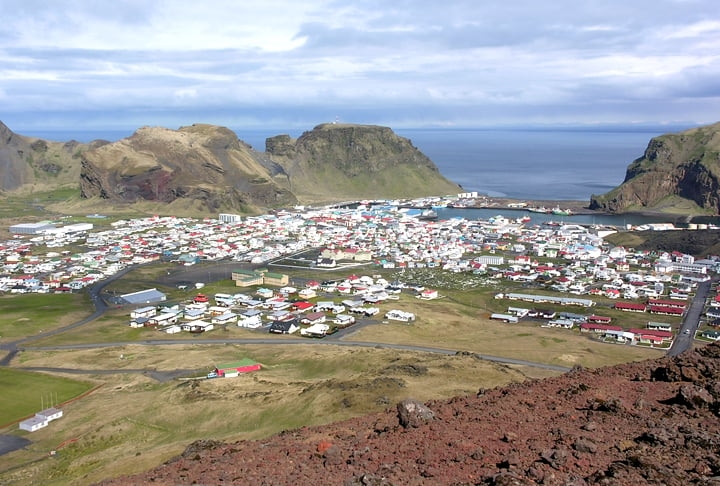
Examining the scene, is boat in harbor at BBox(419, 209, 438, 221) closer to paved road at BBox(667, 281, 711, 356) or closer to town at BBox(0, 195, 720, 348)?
town at BBox(0, 195, 720, 348)

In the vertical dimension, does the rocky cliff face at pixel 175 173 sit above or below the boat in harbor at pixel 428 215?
above

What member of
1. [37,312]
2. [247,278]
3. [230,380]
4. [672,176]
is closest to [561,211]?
[672,176]

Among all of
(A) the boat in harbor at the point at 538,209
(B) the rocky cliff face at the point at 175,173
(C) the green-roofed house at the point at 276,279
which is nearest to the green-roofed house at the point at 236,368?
(C) the green-roofed house at the point at 276,279

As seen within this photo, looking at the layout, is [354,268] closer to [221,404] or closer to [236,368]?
[236,368]

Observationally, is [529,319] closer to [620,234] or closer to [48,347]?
[48,347]

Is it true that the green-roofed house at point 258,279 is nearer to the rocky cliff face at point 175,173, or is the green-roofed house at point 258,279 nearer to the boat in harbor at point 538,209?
the rocky cliff face at point 175,173

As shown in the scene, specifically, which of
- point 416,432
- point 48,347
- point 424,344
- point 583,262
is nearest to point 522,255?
point 583,262

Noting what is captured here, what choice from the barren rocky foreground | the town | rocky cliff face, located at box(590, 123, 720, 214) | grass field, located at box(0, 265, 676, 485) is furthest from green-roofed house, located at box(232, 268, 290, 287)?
rocky cliff face, located at box(590, 123, 720, 214)
